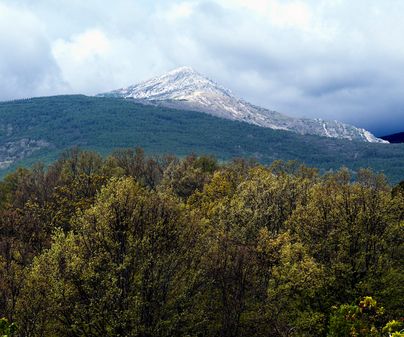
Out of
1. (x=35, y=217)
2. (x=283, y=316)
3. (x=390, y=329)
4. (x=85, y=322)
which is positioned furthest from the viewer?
(x=35, y=217)

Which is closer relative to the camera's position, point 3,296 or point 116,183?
point 3,296

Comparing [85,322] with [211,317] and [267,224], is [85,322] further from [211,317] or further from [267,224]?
[267,224]

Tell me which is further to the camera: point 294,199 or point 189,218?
point 294,199

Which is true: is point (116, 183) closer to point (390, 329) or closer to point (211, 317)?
point (211, 317)

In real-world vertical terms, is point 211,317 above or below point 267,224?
below

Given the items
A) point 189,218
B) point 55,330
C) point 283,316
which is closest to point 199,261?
point 189,218

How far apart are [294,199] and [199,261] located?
26548 mm

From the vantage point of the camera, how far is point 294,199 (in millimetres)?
66312

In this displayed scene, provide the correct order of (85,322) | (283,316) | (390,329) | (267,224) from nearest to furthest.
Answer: (390,329) < (85,322) < (283,316) < (267,224)

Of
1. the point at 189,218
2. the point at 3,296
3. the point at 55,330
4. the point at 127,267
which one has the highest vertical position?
the point at 189,218

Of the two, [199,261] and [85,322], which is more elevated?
[199,261]

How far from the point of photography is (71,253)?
1633 inches

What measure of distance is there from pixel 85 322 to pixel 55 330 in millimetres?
4098

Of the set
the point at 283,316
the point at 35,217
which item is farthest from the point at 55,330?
the point at 35,217
